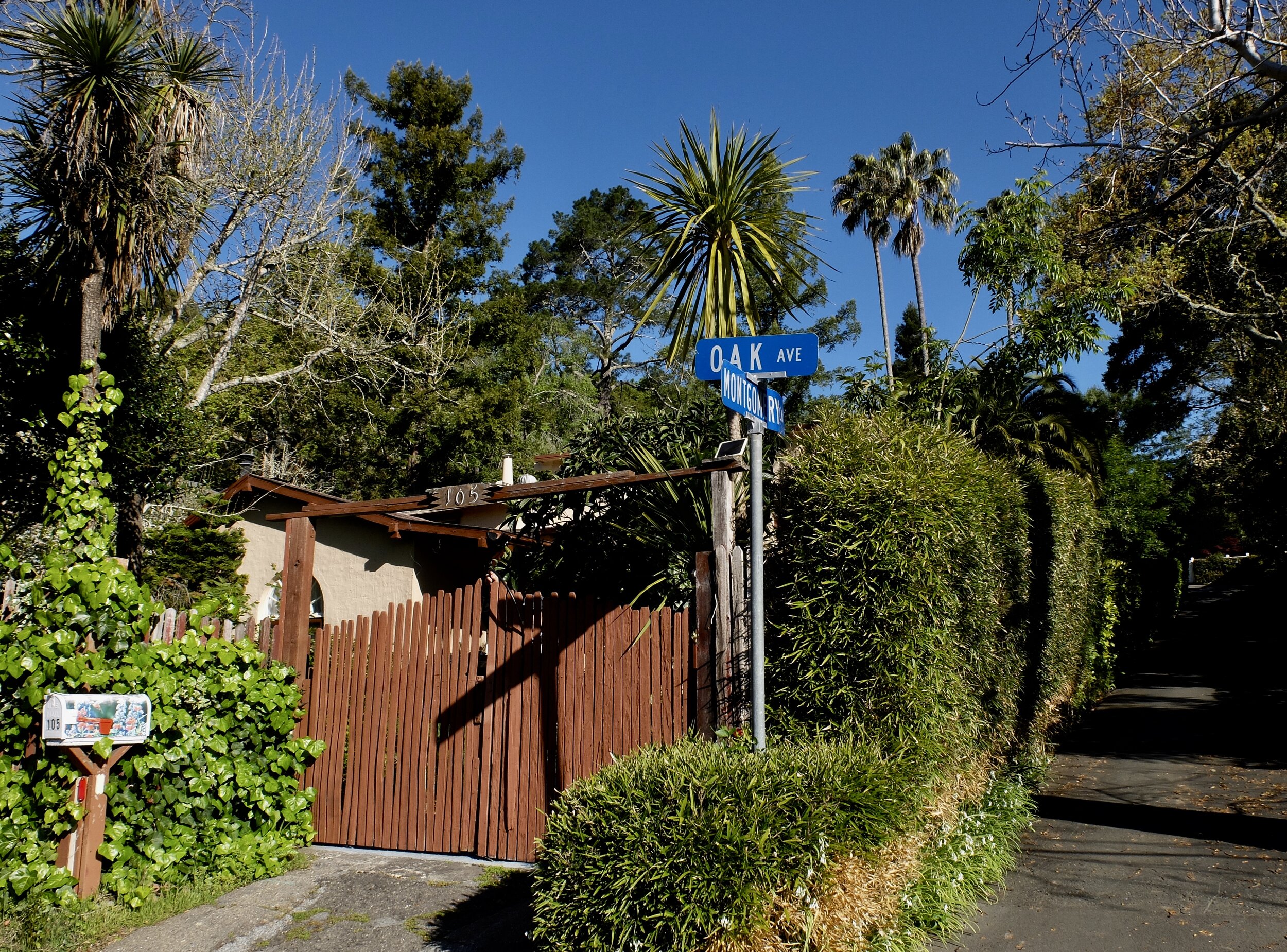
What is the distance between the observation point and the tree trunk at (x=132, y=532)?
10.5m

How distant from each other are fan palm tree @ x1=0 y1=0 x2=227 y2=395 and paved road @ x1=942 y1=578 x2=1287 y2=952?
28.6ft

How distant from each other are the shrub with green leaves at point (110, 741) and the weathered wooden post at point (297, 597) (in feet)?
1.00

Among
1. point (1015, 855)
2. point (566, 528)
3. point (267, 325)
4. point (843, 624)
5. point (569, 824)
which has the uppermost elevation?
point (267, 325)

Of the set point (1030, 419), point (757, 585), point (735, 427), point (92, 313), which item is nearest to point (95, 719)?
point (757, 585)

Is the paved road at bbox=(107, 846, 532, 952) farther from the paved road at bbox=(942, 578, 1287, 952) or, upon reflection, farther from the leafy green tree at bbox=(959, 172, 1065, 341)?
the leafy green tree at bbox=(959, 172, 1065, 341)

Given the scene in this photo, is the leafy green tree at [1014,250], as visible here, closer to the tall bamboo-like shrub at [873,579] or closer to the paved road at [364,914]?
the tall bamboo-like shrub at [873,579]

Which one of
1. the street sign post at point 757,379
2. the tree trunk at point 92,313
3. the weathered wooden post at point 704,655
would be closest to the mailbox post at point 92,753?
the weathered wooden post at point 704,655

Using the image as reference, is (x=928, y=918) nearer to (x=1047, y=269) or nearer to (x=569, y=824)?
(x=569, y=824)

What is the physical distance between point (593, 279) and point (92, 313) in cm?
2547

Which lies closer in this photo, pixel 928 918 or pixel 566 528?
pixel 928 918

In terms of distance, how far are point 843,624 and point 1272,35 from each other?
6820 mm

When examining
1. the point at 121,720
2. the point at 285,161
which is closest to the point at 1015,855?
the point at 121,720

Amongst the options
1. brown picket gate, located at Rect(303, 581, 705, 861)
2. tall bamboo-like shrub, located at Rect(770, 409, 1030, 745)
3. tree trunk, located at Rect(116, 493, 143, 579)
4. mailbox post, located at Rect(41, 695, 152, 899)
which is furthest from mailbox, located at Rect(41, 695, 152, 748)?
tree trunk, located at Rect(116, 493, 143, 579)

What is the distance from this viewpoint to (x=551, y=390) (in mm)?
28812
